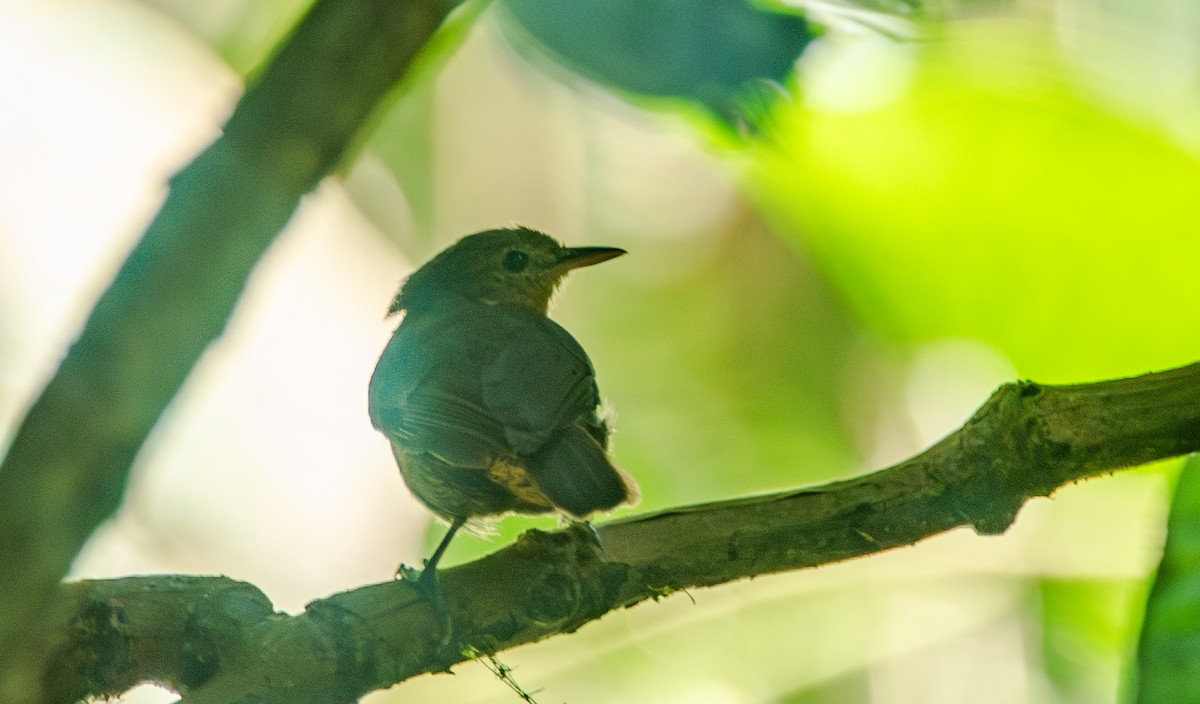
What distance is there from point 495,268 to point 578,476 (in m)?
1.84

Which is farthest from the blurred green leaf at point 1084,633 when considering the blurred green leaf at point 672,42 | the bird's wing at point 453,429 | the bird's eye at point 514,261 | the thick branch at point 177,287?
the thick branch at point 177,287

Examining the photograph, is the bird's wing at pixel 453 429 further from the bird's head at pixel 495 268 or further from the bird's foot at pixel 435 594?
the bird's head at pixel 495 268

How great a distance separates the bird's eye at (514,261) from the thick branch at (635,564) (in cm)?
213

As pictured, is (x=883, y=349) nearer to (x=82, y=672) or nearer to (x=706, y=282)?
(x=706, y=282)

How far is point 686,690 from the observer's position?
199 inches

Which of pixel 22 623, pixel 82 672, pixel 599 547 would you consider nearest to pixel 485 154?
pixel 599 547

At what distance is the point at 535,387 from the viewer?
3.21 metres

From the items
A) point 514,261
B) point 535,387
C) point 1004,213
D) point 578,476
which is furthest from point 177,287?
point 1004,213

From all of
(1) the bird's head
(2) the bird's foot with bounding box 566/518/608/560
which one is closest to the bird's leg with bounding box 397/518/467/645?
(2) the bird's foot with bounding box 566/518/608/560

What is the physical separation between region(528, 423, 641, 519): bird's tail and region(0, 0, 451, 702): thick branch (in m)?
1.73

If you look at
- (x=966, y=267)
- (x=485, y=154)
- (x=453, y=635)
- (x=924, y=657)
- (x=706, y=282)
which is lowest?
(x=453, y=635)

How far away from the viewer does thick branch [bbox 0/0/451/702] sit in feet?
3.42

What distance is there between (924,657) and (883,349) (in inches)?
54.2

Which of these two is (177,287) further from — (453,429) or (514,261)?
(514,261)
